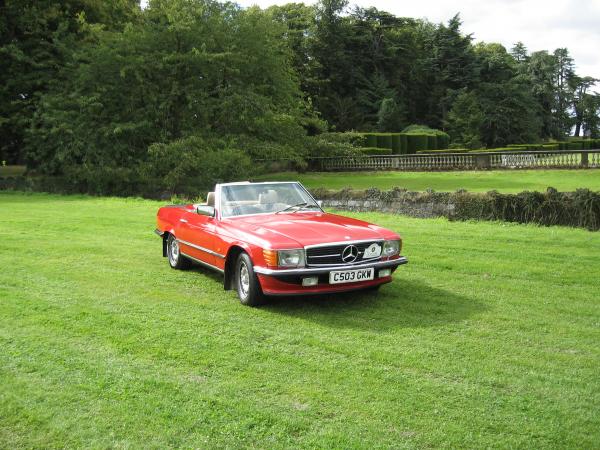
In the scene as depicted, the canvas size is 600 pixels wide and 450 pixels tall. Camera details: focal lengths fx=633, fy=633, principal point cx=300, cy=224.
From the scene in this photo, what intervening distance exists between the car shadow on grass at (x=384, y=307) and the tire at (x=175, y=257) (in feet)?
7.89

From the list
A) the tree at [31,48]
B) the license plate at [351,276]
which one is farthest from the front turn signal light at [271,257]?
the tree at [31,48]

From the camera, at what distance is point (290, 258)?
7.00 metres

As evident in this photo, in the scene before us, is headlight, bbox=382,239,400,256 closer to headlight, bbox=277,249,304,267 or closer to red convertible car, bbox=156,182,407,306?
red convertible car, bbox=156,182,407,306

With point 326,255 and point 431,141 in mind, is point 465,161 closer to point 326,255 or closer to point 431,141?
point 431,141

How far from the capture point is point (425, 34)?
3346 inches

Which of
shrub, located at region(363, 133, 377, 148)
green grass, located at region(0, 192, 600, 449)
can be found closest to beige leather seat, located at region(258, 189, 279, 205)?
green grass, located at region(0, 192, 600, 449)

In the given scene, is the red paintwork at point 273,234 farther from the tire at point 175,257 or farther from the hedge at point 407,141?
the hedge at point 407,141

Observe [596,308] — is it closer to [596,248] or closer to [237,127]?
[596,248]

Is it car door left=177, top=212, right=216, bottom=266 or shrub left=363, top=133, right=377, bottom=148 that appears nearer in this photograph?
car door left=177, top=212, right=216, bottom=266

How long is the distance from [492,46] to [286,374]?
10956 centimetres

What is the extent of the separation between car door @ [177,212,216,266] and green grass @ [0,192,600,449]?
41 cm

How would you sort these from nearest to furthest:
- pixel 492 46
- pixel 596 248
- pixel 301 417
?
1. pixel 301 417
2. pixel 596 248
3. pixel 492 46

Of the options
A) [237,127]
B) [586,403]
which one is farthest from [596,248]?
[237,127]

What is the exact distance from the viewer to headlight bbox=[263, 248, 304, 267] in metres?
6.95
